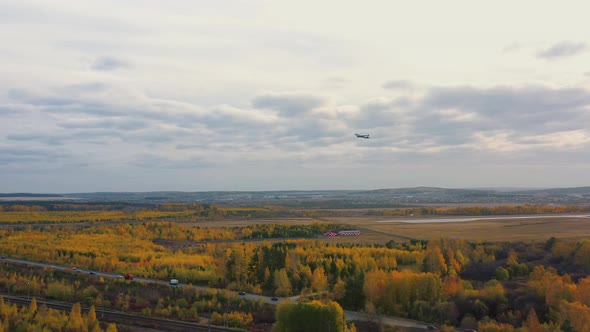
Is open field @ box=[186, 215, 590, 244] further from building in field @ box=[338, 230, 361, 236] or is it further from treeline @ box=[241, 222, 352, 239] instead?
treeline @ box=[241, 222, 352, 239]

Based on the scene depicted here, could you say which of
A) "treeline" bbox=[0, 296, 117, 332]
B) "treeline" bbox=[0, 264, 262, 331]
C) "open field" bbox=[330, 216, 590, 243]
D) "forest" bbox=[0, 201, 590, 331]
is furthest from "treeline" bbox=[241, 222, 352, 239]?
"treeline" bbox=[0, 296, 117, 332]

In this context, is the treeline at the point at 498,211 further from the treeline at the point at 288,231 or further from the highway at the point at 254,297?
the highway at the point at 254,297

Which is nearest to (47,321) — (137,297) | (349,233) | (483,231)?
(137,297)

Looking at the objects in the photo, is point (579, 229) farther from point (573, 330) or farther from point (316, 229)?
point (573, 330)

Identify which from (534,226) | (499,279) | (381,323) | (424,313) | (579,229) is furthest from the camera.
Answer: (534,226)

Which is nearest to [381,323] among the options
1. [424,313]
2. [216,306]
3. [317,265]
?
[424,313]

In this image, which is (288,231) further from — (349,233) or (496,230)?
(496,230)
